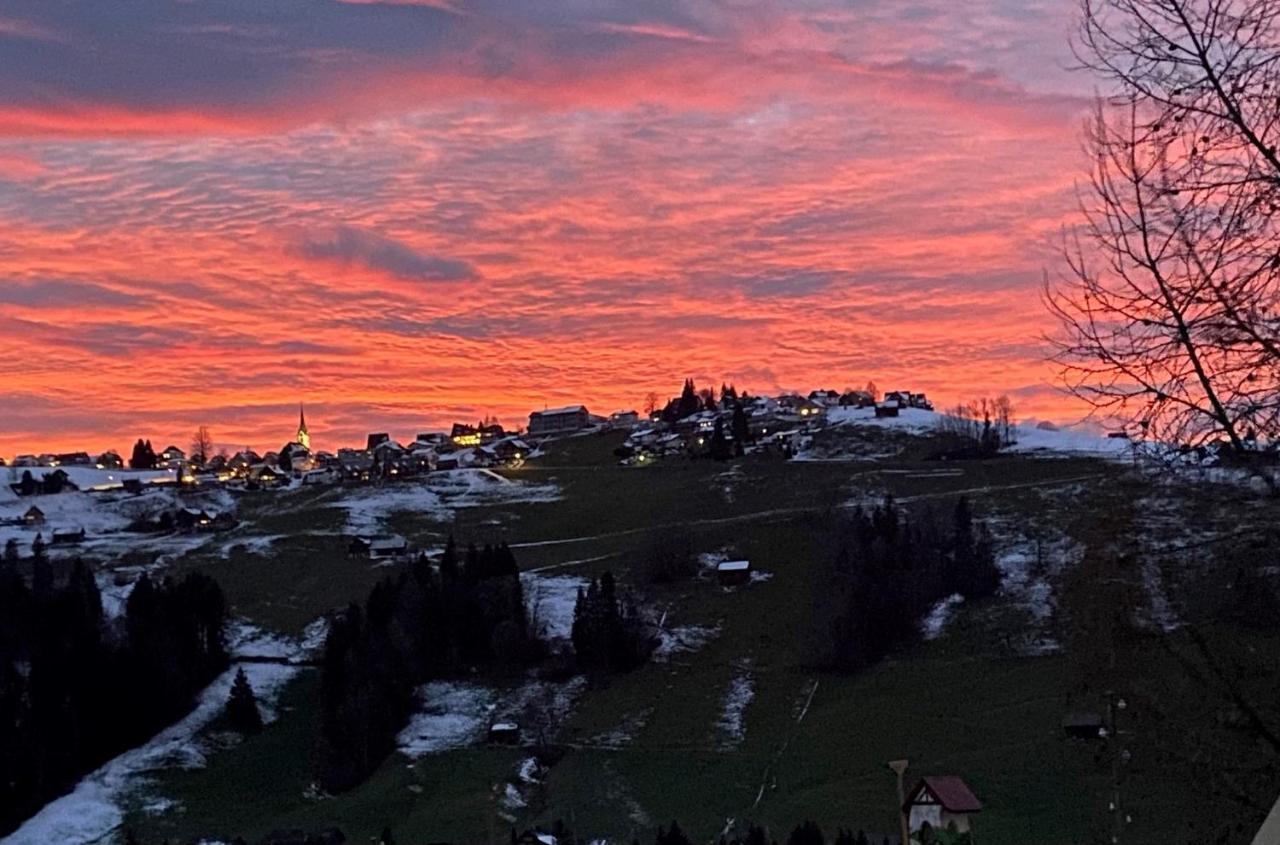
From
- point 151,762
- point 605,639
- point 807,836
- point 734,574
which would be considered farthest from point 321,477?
point 807,836

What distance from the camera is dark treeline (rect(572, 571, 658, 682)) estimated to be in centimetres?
8500

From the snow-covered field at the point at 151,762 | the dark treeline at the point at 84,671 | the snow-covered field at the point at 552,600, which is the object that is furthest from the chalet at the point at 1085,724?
the dark treeline at the point at 84,671

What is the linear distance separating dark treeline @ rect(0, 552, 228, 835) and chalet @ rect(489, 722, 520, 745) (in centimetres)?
2028

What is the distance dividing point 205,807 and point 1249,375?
65812mm

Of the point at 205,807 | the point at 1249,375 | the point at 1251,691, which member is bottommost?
the point at 205,807

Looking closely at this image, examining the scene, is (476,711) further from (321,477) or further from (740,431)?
(321,477)

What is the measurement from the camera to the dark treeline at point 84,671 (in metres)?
70.3

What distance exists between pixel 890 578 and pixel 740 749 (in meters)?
23.7

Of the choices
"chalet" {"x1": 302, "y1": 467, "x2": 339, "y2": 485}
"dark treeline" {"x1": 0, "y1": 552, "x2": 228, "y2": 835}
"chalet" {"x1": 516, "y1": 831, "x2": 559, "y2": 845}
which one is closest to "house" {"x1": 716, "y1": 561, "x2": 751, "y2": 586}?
"dark treeline" {"x1": 0, "y1": 552, "x2": 228, "y2": 835}

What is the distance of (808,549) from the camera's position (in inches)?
4186

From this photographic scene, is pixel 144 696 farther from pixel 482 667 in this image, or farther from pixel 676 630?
pixel 676 630

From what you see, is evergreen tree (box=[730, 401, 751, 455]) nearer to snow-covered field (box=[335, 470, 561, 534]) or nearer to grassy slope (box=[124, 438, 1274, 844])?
snow-covered field (box=[335, 470, 561, 534])

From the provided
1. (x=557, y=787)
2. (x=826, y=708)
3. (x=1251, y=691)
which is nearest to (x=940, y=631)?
(x=826, y=708)

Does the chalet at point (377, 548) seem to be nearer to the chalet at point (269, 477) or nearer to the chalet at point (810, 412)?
the chalet at point (269, 477)
